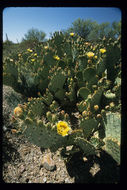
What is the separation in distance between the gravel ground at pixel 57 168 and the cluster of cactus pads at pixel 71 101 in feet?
0.84

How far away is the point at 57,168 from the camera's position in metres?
1.70

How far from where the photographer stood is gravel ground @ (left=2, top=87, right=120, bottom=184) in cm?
A: 154

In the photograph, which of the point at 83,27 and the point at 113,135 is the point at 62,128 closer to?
the point at 113,135

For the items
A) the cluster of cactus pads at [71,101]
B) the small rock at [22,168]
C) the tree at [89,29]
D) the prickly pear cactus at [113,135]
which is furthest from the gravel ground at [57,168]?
the tree at [89,29]

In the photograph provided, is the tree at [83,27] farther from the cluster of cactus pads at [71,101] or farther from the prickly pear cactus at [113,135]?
the prickly pear cactus at [113,135]

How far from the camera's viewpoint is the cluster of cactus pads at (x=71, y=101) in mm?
1341

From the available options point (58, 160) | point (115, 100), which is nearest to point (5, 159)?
point (58, 160)

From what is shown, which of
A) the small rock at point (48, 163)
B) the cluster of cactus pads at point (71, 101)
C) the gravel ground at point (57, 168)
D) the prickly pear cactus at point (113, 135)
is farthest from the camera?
the small rock at point (48, 163)

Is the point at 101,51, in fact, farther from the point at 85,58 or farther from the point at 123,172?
the point at 123,172

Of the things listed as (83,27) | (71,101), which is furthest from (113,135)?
(83,27)

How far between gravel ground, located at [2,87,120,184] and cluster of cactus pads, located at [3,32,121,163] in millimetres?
256
